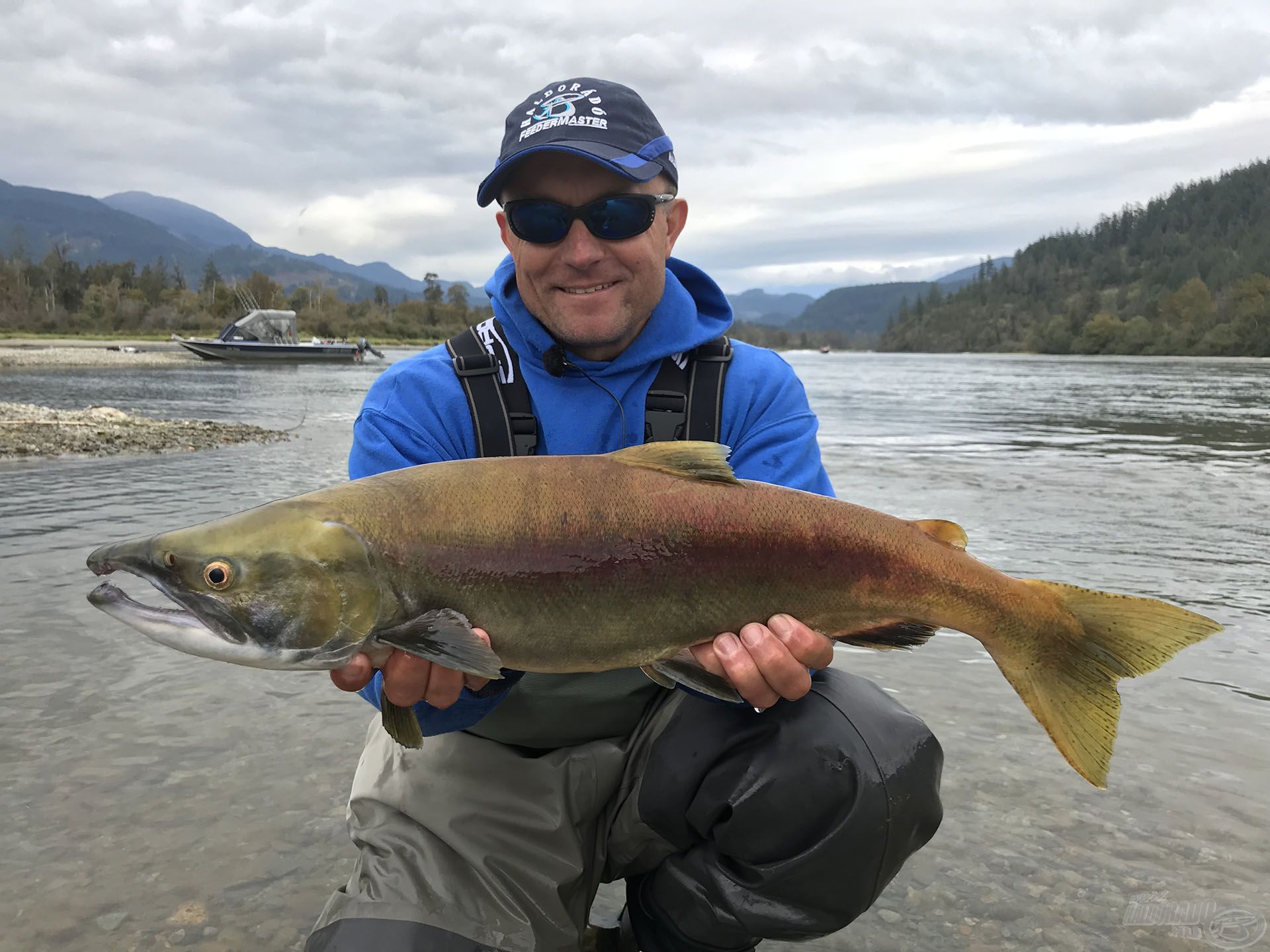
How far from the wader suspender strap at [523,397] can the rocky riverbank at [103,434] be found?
14.0 m

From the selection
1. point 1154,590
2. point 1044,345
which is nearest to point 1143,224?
point 1044,345

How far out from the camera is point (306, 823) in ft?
11.7

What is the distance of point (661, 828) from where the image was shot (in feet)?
9.64

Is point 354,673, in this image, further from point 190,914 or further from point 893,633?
point 893,633

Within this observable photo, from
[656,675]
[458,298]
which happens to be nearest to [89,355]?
[656,675]

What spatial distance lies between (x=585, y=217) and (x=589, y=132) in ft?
1.03

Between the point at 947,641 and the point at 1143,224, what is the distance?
224089mm

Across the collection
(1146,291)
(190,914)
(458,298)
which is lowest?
(190,914)

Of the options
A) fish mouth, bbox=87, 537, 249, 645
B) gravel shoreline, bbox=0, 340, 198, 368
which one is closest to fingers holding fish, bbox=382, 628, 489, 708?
fish mouth, bbox=87, 537, 249, 645

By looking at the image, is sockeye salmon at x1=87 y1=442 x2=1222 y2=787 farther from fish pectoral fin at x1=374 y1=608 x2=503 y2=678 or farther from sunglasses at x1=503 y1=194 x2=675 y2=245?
sunglasses at x1=503 y1=194 x2=675 y2=245

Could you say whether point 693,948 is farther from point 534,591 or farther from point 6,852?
point 6,852

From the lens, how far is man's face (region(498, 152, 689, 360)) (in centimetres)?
338

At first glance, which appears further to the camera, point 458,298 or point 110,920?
point 458,298

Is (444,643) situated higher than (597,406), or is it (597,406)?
(597,406)
